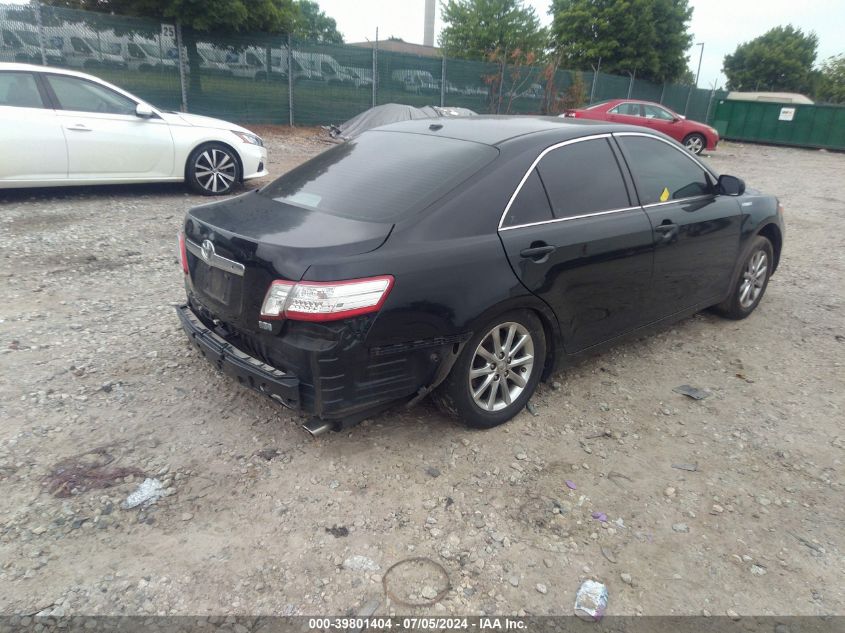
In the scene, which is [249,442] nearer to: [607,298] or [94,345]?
[94,345]

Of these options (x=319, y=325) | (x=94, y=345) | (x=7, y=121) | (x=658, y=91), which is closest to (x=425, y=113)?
(x=7, y=121)

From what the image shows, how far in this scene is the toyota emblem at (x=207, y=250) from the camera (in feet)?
9.99

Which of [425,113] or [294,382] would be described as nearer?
[294,382]

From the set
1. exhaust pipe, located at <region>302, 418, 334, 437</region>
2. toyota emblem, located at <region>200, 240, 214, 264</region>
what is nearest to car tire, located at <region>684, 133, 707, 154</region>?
toyota emblem, located at <region>200, 240, 214, 264</region>

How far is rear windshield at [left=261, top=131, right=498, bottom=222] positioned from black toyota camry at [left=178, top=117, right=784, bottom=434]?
1 cm

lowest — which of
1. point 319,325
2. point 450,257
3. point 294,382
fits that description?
point 294,382

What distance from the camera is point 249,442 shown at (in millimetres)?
3164

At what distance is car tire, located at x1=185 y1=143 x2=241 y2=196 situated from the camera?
27.4ft

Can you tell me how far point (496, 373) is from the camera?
10.7 feet

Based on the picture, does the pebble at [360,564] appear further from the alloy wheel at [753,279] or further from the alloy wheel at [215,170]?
the alloy wheel at [215,170]

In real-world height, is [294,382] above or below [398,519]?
above

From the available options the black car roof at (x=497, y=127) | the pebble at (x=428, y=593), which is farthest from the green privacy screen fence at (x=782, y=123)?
the pebble at (x=428, y=593)

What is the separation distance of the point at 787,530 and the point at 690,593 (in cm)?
71

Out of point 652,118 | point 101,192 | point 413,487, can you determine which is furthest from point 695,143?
point 413,487
